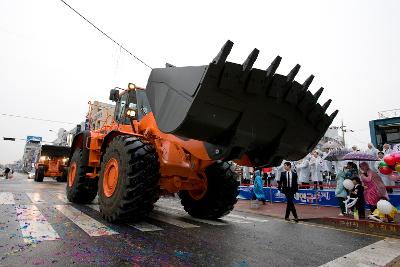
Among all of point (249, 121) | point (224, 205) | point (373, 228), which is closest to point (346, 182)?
point (373, 228)

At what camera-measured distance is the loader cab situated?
6.83 metres

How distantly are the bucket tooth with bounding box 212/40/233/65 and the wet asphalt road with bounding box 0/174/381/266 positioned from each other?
2.52 metres

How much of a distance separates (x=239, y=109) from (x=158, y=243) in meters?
2.40

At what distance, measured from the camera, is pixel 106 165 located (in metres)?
6.24

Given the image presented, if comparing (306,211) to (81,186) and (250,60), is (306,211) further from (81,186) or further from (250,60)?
(250,60)

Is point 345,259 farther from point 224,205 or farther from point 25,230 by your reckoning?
point 25,230

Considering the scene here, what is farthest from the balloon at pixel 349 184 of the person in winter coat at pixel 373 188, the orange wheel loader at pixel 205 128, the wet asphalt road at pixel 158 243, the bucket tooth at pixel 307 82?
the bucket tooth at pixel 307 82

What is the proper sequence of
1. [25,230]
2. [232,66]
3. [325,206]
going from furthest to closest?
1. [325,206]
2. [25,230]
3. [232,66]

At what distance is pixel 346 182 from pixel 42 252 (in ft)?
27.2

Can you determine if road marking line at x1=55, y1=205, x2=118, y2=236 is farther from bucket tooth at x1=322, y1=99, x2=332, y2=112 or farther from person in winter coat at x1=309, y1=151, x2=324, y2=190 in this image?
person in winter coat at x1=309, y1=151, x2=324, y2=190

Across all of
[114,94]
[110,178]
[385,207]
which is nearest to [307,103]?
[110,178]

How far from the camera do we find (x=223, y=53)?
3596 millimetres

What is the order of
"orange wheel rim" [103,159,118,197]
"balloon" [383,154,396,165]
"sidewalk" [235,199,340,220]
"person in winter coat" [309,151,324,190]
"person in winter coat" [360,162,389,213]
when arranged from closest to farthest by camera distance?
1. "orange wheel rim" [103,159,118,197]
2. "balloon" [383,154,396,165]
3. "person in winter coat" [360,162,389,213]
4. "sidewalk" [235,199,340,220]
5. "person in winter coat" [309,151,324,190]

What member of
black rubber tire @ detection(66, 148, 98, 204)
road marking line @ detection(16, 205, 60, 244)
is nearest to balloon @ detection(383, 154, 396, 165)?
road marking line @ detection(16, 205, 60, 244)
